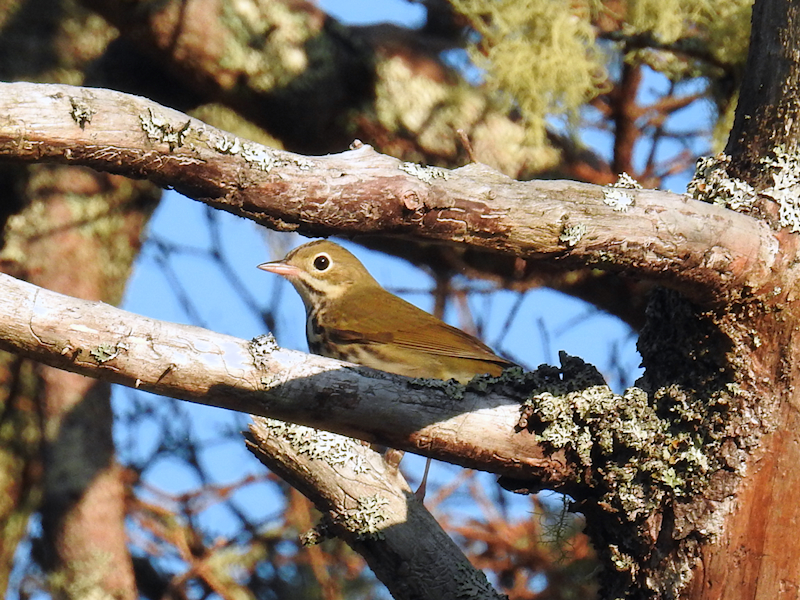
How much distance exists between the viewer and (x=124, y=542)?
197 inches

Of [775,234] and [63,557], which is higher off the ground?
[775,234]

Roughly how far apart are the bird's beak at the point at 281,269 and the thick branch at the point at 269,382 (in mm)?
2668

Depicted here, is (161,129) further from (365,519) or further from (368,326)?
(368,326)

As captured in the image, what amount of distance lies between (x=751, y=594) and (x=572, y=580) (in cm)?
252

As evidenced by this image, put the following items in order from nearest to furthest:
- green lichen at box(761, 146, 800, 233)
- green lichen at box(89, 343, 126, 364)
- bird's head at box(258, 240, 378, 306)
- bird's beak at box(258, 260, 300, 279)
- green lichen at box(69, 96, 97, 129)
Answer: green lichen at box(69, 96, 97, 129) < green lichen at box(89, 343, 126, 364) < green lichen at box(761, 146, 800, 233) < bird's beak at box(258, 260, 300, 279) < bird's head at box(258, 240, 378, 306)

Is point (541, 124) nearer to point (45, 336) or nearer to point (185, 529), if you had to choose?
point (185, 529)

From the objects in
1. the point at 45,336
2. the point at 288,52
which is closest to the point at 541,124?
the point at 288,52

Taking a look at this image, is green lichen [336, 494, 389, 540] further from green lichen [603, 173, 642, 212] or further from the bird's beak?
the bird's beak

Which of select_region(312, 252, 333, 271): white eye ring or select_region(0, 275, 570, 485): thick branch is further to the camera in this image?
select_region(312, 252, 333, 271): white eye ring

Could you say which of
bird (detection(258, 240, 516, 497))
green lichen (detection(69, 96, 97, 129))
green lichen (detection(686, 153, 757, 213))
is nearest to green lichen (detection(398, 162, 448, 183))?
green lichen (detection(69, 96, 97, 129))

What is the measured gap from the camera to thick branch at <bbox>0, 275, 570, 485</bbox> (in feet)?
6.54

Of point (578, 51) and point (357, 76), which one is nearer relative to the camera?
point (578, 51)

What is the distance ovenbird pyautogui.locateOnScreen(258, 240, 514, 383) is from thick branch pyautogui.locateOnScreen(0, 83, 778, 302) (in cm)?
169

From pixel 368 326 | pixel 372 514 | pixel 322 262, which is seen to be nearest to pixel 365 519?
pixel 372 514
